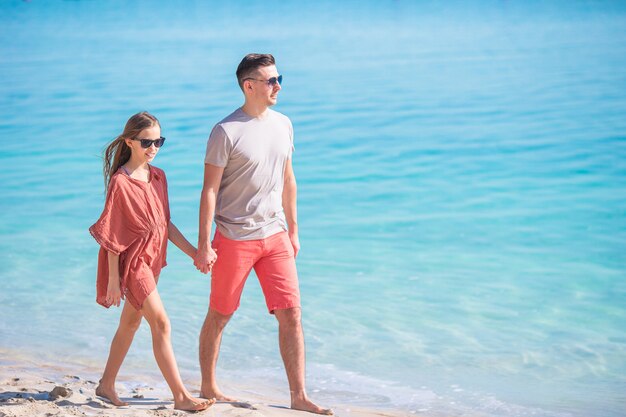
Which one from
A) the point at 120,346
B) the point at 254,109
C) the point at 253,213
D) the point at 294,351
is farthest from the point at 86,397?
the point at 254,109

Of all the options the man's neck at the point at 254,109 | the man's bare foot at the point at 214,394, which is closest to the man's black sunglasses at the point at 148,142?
the man's neck at the point at 254,109

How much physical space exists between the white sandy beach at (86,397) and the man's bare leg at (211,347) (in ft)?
0.49

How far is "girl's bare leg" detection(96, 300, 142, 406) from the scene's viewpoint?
4.10 metres

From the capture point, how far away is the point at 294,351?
14.0ft

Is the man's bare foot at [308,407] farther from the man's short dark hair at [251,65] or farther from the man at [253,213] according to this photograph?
A: the man's short dark hair at [251,65]

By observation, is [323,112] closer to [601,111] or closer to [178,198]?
[601,111]

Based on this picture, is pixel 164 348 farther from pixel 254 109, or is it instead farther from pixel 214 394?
pixel 254 109

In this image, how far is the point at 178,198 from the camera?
36.0ft

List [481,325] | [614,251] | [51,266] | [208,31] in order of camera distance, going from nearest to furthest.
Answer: [481,325]
[51,266]
[614,251]
[208,31]

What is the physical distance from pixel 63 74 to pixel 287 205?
17202 millimetres

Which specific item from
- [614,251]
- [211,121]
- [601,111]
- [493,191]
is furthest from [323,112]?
[614,251]

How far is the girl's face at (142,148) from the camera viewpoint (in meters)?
3.98

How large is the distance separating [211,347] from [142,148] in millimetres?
973

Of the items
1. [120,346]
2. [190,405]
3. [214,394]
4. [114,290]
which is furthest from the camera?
[214,394]
